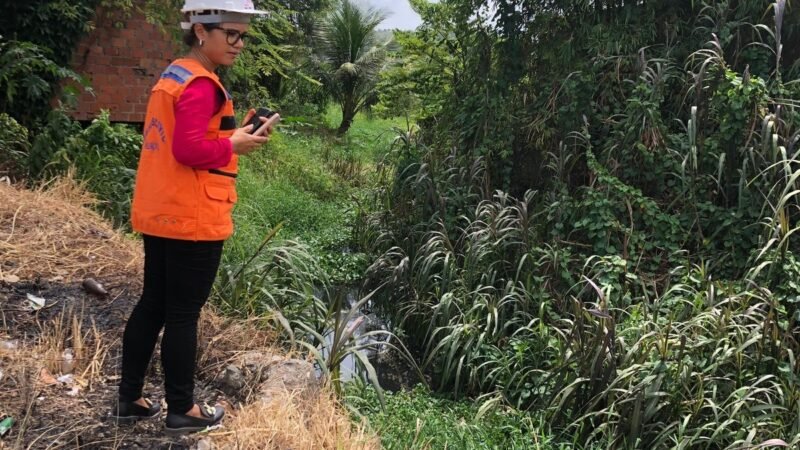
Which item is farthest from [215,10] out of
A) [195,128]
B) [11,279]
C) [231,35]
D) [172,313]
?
[11,279]

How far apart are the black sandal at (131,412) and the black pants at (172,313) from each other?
0.08 feet

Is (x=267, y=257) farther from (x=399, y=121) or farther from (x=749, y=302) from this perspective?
(x=399, y=121)

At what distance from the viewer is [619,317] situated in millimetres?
4355

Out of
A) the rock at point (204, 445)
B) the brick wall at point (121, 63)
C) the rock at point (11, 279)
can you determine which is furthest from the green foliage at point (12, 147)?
the rock at point (204, 445)

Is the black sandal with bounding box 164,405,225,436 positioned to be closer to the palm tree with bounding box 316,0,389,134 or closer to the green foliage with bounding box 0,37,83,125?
the green foliage with bounding box 0,37,83,125

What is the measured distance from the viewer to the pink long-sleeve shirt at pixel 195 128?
6.65ft

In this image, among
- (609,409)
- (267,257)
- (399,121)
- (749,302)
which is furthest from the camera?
(399,121)

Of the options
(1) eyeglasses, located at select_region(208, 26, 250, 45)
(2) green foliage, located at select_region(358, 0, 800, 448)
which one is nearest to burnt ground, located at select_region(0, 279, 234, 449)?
(1) eyeglasses, located at select_region(208, 26, 250, 45)

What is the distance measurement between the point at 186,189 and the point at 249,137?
0.29m

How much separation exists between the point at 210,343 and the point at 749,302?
3.22 meters

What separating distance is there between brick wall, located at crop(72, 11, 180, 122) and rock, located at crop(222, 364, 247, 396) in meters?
4.71

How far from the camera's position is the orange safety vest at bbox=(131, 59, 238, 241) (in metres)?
2.08

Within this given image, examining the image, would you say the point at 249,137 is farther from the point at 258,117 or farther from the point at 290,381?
the point at 290,381

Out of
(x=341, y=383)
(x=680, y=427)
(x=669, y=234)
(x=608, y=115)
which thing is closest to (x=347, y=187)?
(x=608, y=115)
